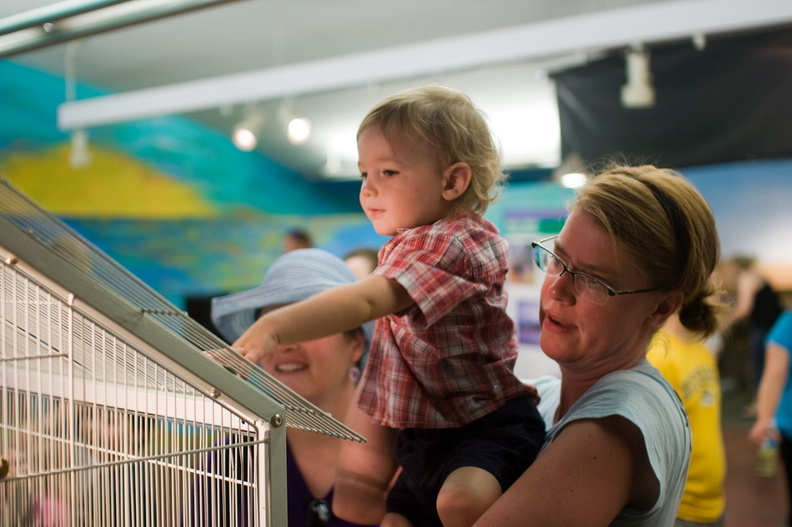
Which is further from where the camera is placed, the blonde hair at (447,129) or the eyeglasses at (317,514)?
the eyeglasses at (317,514)

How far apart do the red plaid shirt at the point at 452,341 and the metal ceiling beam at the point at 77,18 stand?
30.3 inches

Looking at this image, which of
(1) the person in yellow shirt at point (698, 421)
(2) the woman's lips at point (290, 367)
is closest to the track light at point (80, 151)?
(1) the person in yellow shirt at point (698, 421)

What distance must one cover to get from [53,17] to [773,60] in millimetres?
3258

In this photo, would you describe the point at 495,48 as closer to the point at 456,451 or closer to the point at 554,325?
the point at 554,325

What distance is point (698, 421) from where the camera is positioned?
298 centimetres

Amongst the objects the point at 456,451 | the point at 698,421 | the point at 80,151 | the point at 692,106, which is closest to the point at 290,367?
the point at 456,451

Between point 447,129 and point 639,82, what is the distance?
2821 millimetres

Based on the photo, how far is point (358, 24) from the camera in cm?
512

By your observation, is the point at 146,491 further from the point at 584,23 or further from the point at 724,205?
the point at 724,205

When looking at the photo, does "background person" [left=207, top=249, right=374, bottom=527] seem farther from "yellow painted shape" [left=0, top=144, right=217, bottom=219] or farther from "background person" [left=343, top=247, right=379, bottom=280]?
"yellow painted shape" [left=0, top=144, right=217, bottom=219]

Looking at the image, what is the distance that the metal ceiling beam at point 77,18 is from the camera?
1.62m

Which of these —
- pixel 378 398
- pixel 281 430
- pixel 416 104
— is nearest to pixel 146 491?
pixel 281 430

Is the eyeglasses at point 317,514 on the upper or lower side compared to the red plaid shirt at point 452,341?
lower

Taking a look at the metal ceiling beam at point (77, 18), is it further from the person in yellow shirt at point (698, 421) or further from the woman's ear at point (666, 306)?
the person in yellow shirt at point (698, 421)
